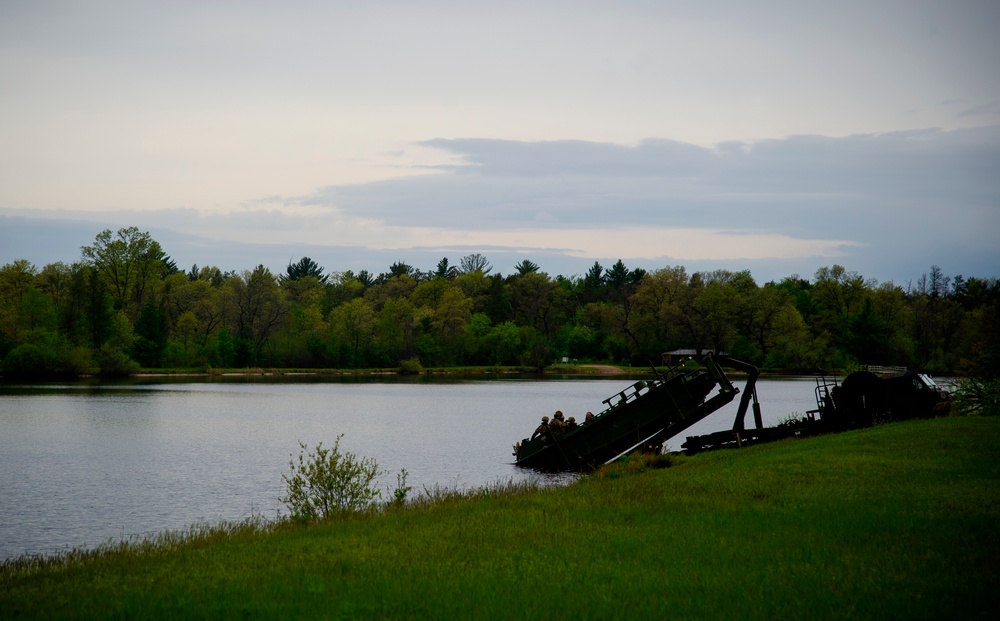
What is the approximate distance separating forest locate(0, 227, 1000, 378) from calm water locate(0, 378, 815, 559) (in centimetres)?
2621

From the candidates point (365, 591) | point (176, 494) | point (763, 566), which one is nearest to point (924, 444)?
point (763, 566)

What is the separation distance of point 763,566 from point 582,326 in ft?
513

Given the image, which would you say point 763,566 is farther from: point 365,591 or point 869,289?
point 869,289

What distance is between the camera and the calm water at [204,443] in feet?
85.8

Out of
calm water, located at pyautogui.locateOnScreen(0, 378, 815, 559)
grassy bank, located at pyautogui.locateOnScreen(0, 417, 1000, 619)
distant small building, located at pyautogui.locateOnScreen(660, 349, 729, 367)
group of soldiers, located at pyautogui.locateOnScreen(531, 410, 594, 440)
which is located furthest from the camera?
distant small building, located at pyautogui.locateOnScreen(660, 349, 729, 367)

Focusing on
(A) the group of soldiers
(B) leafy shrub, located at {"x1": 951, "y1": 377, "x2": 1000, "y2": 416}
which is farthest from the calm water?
(B) leafy shrub, located at {"x1": 951, "y1": 377, "x2": 1000, "y2": 416}

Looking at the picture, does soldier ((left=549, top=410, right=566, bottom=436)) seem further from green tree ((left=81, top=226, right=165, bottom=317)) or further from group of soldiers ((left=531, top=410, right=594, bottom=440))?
green tree ((left=81, top=226, right=165, bottom=317))

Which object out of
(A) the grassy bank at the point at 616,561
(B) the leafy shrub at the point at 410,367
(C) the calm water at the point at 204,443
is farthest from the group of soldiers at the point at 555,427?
(B) the leafy shrub at the point at 410,367

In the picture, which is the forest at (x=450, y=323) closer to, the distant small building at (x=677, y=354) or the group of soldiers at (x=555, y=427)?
the distant small building at (x=677, y=354)

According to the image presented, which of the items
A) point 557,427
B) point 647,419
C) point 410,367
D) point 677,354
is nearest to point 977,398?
point 647,419

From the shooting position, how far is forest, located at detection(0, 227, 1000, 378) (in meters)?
112

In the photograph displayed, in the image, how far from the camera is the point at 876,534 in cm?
1306

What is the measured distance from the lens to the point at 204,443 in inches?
1727

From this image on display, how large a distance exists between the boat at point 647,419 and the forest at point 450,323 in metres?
91.1
